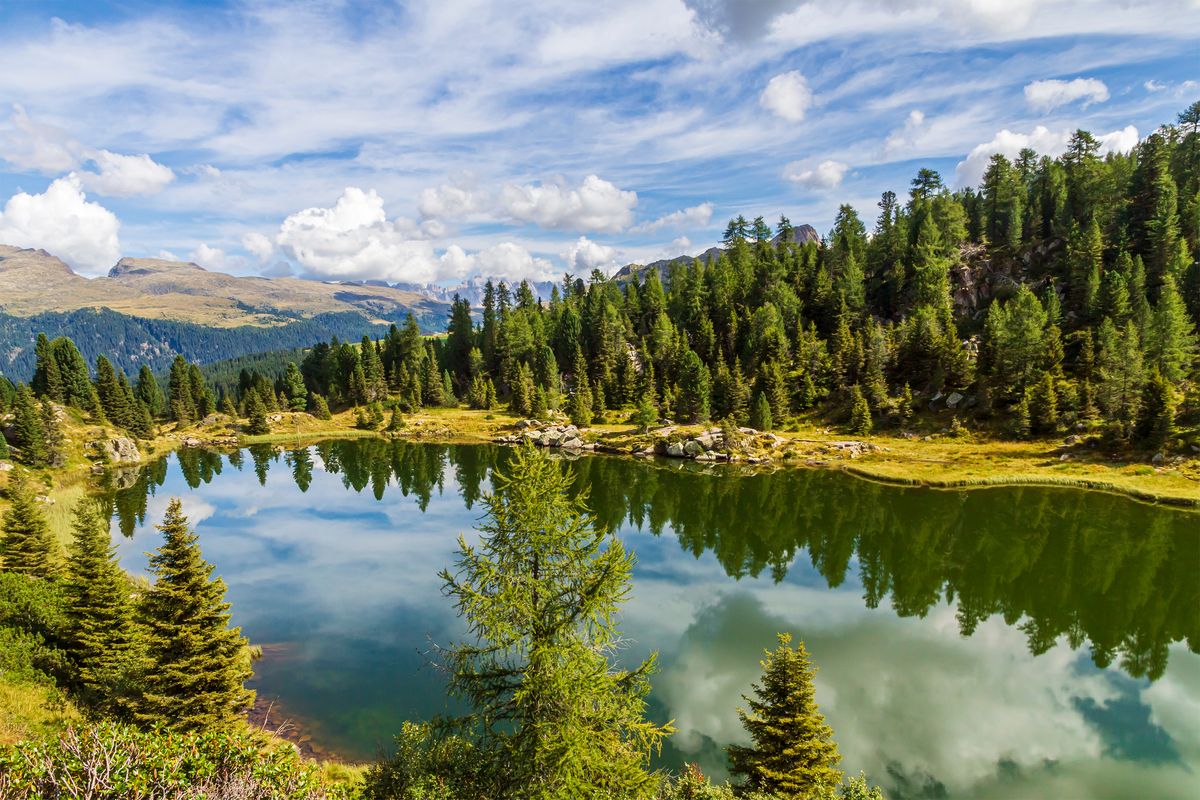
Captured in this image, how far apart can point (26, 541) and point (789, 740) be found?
45.2 metres

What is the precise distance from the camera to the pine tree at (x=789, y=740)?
63.7ft

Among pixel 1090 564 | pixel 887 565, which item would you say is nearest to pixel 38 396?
pixel 887 565

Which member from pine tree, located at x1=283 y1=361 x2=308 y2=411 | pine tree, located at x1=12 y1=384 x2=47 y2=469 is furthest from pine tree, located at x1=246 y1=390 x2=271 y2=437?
pine tree, located at x1=12 y1=384 x2=47 y2=469

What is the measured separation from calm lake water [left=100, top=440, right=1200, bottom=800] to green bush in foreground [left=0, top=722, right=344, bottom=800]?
648 inches

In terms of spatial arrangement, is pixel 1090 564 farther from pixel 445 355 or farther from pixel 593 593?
pixel 445 355

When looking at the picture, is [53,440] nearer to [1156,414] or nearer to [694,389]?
[694,389]

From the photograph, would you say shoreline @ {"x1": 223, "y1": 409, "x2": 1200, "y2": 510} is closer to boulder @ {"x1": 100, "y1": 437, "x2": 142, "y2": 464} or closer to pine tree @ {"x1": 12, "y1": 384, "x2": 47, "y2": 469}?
boulder @ {"x1": 100, "y1": 437, "x2": 142, "y2": 464}

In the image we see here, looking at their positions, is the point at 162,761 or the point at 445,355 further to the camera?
the point at 445,355

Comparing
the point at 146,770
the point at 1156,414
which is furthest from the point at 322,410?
the point at 1156,414

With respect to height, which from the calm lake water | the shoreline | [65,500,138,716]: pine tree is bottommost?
the calm lake water

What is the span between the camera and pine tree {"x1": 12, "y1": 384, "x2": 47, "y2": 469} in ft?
286

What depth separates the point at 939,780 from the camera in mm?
25562

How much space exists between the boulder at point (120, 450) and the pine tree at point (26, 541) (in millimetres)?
87051

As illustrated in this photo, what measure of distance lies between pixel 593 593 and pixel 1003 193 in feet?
496
